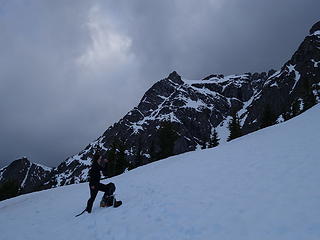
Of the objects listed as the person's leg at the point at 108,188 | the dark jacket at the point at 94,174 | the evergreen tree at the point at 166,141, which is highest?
the evergreen tree at the point at 166,141

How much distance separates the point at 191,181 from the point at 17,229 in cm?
892

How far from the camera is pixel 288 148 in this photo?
15633 mm

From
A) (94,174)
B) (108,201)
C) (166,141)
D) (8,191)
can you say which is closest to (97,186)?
(94,174)

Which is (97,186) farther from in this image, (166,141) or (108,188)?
(166,141)

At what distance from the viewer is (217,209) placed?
9.10 metres

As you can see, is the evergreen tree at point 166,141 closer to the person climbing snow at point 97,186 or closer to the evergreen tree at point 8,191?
the person climbing snow at point 97,186

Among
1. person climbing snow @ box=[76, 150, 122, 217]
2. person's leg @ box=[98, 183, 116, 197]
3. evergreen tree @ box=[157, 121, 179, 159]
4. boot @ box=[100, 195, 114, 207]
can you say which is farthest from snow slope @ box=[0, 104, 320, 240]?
evergreen tree @ box=[157, 121, 179, 159]

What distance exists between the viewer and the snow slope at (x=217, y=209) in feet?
23.9

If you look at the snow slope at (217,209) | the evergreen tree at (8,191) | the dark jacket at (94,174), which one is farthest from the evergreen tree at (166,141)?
the evergreen tree at (8,191)

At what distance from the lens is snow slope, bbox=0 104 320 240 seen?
7.28 metres

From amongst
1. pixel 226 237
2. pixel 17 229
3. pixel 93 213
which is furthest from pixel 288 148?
pixel 17 229

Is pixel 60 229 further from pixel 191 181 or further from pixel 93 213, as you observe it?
pixel 191 181

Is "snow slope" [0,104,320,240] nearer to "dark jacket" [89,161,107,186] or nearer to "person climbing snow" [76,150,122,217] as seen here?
"person climbing snow" [76,150,122,217]

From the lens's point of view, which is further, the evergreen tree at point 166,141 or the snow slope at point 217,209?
the evergreen tree at point 166,141
